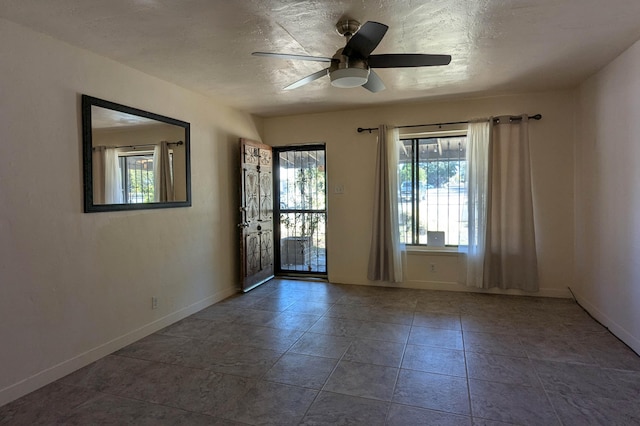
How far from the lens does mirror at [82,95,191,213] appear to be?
9.30ft

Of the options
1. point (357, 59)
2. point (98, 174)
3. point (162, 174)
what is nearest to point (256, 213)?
point (162, 174)

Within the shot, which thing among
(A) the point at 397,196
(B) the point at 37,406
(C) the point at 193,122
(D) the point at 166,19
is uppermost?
(D) the point at 166,19

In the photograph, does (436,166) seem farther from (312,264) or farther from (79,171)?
(79,171)

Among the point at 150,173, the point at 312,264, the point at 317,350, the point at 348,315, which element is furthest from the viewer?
the point at 312,264

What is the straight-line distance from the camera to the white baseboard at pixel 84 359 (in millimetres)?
2294

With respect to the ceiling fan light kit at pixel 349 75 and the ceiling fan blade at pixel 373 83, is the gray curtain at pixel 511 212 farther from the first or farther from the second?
the ceiling fan light kit at pixel 349 75

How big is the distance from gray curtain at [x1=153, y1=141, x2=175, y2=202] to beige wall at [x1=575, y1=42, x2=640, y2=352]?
416cm

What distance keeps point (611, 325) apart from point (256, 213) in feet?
13.4

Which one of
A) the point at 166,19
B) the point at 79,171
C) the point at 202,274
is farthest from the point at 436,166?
the point at 79,171

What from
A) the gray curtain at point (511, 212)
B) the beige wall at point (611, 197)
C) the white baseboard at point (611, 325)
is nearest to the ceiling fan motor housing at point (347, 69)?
the beige wall at point (611, 197)

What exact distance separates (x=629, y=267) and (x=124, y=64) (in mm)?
4645

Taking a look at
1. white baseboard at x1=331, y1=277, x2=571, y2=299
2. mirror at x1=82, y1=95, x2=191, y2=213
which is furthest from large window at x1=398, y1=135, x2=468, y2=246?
mirror at x1=82, y1=95, x2=191, y2=213

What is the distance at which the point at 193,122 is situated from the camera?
13.1 ft

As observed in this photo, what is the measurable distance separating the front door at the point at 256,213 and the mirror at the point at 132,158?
914 millimetres
